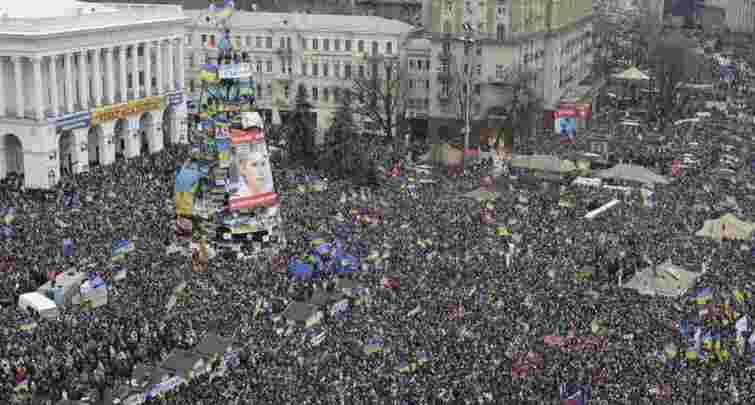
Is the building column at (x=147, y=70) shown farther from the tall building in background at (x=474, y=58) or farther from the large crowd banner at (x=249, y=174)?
the large crowd banner at (x=249, y=174)

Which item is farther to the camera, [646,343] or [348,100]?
[348,100]

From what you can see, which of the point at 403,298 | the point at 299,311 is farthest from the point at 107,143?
the point at 403,298

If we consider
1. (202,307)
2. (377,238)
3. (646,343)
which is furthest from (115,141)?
(646,343)

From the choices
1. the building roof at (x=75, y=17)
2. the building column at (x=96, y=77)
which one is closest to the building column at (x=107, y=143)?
the building column at (x=96, y=77)

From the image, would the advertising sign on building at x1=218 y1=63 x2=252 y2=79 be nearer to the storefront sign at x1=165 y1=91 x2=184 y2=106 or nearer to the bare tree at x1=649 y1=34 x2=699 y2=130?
the storefront sign at x1=165 y1=91 x2=184 y2=106

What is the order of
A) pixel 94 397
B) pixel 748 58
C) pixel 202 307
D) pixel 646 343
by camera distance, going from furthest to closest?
pixel 748 58 < pixel 202 307 < pixel 646 343 < pixel 94 397

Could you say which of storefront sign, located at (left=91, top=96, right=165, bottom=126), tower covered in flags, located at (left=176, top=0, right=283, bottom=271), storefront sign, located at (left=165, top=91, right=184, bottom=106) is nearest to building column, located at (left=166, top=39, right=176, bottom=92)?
storefront sign, located at (left=165, top=91, right=184, bottom=106)

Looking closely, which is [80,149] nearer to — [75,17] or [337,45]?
[75,17]

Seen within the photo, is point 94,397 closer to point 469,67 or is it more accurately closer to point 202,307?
point 202,307
